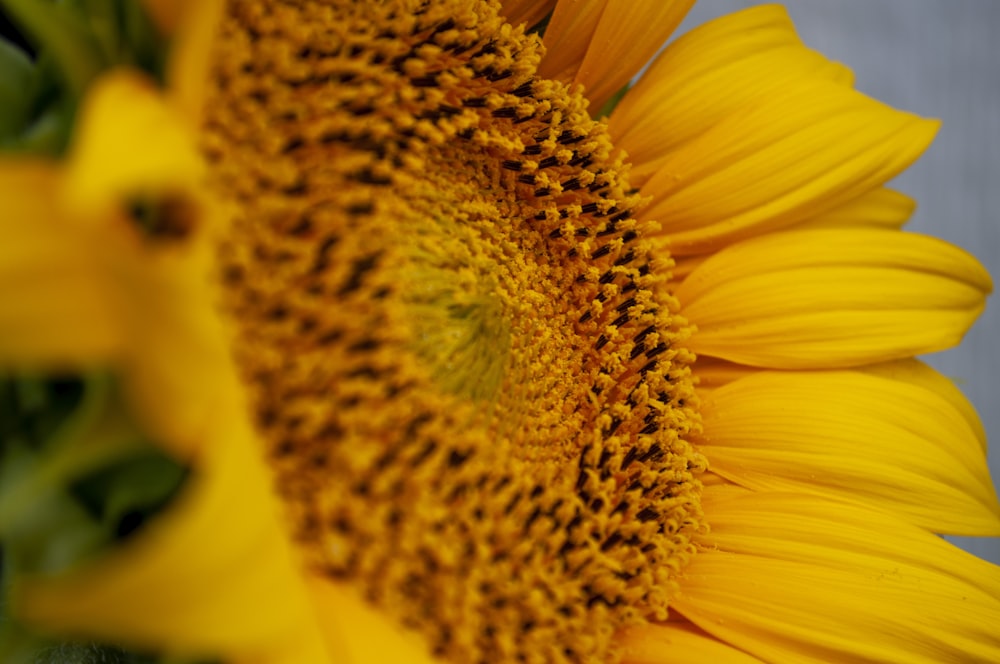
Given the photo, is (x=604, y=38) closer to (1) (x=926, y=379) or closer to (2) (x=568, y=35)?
(2) (x=568, y=35)

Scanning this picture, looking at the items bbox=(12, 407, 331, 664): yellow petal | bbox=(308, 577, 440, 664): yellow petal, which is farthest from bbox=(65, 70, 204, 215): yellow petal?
bbox=(308, 577, 440, 664): yellow petal

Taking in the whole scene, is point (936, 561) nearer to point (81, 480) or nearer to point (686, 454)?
point (686, 454)

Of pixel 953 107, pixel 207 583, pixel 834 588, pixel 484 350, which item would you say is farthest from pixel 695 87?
pixel 953 107

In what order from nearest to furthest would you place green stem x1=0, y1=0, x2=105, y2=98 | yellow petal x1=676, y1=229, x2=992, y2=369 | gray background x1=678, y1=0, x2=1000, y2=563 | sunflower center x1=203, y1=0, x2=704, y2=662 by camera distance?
green stem x1=0, y1=0, x2=105, y2=98
sunflower center x1=203, y1=0, x2=704, y2=662
yellow petal x1=676, y1=229, x2=992, y2=369
gray background x1=678, y1=0, x2=1000, y2=563

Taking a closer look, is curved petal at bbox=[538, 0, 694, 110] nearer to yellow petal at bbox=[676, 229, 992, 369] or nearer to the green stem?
yellow petal at bbox=[676, 229, 992, 369]

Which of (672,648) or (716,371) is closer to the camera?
(672,648)

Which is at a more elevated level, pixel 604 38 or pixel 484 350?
pixel 604 38
